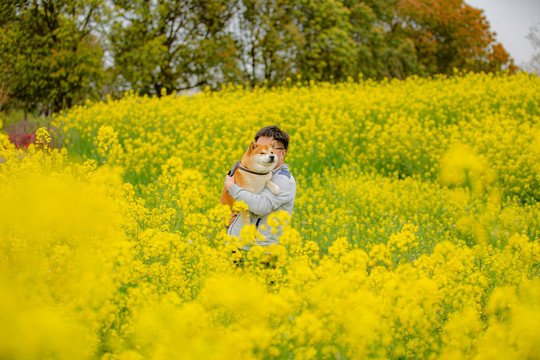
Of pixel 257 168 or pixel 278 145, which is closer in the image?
pixel 257 168

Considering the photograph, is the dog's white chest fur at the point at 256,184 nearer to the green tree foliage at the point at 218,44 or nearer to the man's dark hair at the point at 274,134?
the man's dark hair at the point at 274,134

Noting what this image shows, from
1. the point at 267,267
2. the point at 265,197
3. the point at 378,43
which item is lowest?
the point at 267,267

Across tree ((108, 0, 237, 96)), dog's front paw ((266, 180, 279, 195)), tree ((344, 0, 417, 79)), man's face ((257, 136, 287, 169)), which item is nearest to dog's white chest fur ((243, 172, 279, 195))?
dog's front paw ((266, 180, 279, 195))

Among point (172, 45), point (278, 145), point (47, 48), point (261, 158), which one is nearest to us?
point (261, 158)

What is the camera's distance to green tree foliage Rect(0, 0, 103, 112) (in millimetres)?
11758

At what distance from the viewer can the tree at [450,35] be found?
21.8 meters

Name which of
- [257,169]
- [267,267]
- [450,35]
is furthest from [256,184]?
[450,35]

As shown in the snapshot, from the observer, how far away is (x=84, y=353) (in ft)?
7.03

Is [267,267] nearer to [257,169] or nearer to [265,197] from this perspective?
[265,197]

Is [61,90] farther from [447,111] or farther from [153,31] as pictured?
[447,111]

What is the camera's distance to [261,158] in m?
3.36

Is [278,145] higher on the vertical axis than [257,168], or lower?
higher

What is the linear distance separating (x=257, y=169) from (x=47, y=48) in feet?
33.6

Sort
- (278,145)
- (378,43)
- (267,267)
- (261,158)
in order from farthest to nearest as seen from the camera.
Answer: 1. (378,43)
2. (267,267)
3. (278,145)
4. (261,158)
